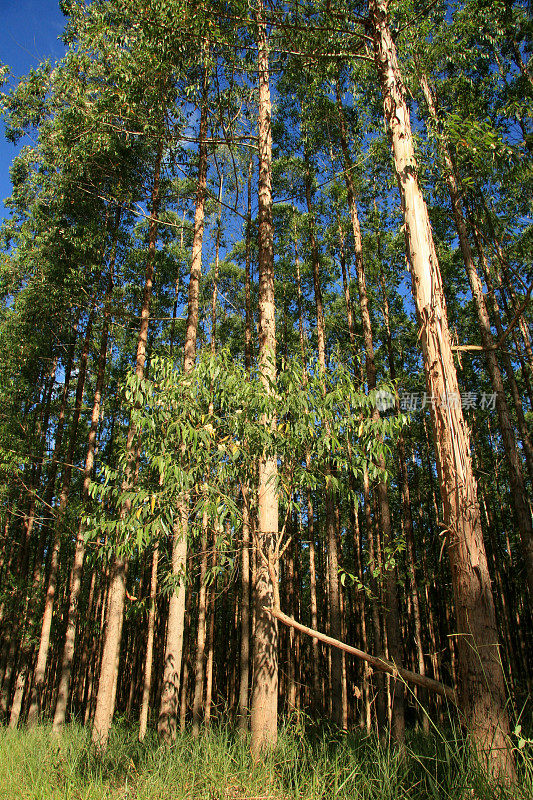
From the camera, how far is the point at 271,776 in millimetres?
3033

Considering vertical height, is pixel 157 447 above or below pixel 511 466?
below

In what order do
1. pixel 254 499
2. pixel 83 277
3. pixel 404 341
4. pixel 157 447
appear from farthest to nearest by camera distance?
pixel 404 341 < pixel 83 277 < pixel 254 499 < pixel 157 447

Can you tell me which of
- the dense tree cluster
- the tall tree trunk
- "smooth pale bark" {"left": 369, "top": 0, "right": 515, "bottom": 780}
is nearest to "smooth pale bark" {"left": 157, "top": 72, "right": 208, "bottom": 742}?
the dense tree cluster

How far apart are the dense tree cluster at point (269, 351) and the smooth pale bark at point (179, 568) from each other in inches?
1.4

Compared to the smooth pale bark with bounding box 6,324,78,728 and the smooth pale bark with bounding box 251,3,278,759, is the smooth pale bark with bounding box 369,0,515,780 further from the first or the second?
the smooth pale bark with bounding box 6,324,78,728

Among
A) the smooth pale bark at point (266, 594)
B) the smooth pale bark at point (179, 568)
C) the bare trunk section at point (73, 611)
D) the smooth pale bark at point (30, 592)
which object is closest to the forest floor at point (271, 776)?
the smooth pale bark at point (266, 594)

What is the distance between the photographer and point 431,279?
340 centimetres

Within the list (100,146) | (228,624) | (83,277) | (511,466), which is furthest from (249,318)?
(228,624)

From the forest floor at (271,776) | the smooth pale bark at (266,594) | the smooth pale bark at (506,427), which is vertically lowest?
the forest floor at (271,776)

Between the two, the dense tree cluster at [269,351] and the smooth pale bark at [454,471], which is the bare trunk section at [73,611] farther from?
the smooth pale bark at [454,471]

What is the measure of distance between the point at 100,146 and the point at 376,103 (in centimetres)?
547

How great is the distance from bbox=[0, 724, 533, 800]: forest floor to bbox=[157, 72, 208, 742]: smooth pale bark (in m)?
1.32

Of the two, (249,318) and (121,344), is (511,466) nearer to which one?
(249,318)

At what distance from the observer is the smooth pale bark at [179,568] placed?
375 cm
